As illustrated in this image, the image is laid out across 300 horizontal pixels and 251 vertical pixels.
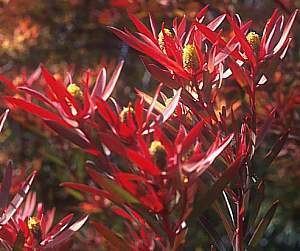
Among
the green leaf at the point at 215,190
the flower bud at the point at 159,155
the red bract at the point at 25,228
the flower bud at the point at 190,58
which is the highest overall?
the flower bud at the point at 190,58

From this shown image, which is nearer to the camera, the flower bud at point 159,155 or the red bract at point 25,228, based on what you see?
the flower bud at point 159,155

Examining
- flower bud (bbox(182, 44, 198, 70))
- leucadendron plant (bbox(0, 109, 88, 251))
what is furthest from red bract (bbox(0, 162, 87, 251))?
flower bud (bbox(182, 44, 198, 70))

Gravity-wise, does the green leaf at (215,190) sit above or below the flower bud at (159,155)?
below

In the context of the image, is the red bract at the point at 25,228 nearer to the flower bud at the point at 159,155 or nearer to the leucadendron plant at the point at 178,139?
the leucadendron plant at the point at 178,139

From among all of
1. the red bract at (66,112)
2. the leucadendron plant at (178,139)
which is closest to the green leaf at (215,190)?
the leucadendron plant at (178,139)

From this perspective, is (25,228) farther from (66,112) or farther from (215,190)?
(215,190)

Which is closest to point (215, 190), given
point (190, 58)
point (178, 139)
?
point (178, 139)

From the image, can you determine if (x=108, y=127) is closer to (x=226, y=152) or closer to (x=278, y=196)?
(x=226, y=152)

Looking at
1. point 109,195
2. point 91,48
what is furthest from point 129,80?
point 109,195
